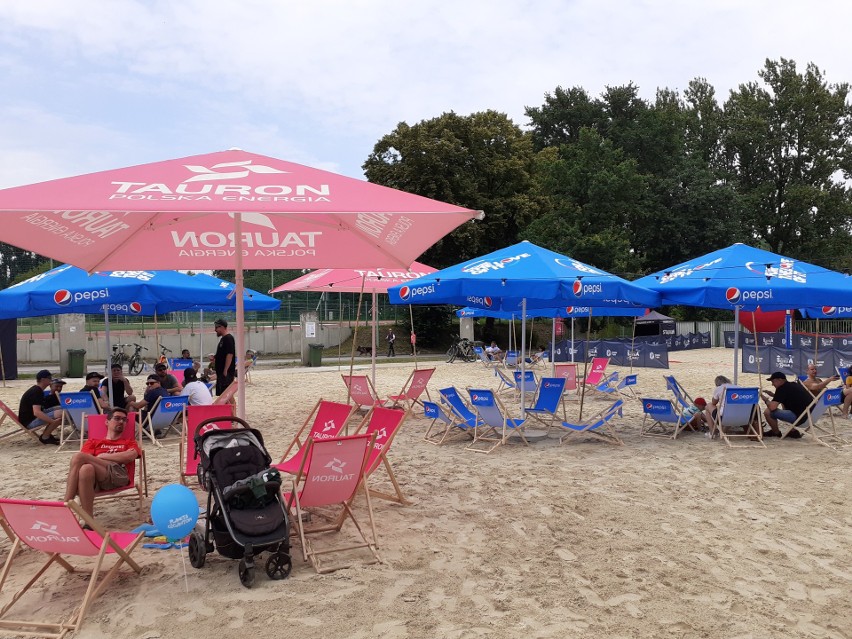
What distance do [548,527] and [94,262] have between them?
13.1ft

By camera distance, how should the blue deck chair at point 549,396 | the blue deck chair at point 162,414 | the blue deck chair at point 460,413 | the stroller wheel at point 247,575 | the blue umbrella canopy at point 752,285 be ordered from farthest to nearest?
1. the blue deck chair at point 549,396
2. the blue deck chair at point 460,413
3. the blue deck chair at point 162,414
4. the blue umbrella canopy at point 752,285
5. the stroller wheel at point 247,575

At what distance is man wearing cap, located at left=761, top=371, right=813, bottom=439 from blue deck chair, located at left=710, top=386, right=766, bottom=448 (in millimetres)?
→ 268

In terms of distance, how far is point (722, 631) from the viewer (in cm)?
346

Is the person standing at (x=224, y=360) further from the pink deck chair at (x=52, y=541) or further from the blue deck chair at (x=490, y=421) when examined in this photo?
the pink deck chair at (x=52, y=541)

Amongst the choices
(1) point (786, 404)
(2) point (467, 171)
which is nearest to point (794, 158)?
(2) point (467, 171)

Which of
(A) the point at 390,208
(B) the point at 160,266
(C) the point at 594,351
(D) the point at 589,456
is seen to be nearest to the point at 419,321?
(C) the point at 594,351

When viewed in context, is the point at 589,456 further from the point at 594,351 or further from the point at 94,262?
the point at 594,351

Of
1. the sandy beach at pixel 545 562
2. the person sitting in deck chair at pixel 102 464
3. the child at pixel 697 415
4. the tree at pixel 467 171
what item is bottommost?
the sandy beach at pixel 545 562

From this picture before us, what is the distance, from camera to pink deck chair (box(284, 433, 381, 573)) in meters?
4.31

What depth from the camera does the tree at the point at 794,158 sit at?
4034cm

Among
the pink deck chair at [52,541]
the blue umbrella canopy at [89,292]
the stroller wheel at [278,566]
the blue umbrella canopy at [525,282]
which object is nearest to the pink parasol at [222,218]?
the stroller wheel at [278,566]

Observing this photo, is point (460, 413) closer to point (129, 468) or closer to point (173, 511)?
point (129, 468)

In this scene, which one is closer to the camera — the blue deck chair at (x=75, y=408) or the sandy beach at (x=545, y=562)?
the sandy beach at (x=545, y=562)

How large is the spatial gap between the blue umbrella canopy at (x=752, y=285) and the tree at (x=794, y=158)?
113ft
